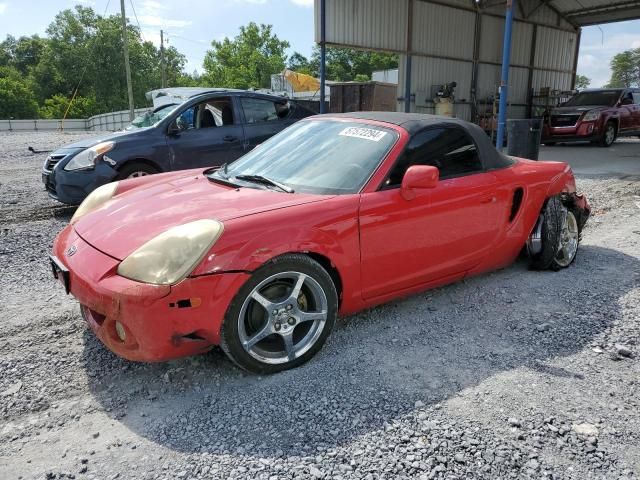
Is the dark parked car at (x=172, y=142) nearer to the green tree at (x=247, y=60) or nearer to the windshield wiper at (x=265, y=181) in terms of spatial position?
the windshield wiper at (x=265, y=181)

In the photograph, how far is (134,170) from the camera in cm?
639

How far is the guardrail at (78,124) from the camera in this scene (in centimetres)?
3653

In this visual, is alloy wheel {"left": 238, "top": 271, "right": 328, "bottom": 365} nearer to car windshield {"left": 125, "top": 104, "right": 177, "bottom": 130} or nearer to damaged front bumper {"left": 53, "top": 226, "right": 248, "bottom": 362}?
damaged front bumper {"left": 53, "top": 226, "right": 248, "bottom": 362}

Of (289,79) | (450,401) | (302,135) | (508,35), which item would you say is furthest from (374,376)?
(289,79)

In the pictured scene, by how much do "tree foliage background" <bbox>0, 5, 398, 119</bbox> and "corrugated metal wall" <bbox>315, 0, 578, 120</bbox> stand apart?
123 ft

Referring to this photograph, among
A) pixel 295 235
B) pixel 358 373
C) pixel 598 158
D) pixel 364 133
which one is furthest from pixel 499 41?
pixel 358 373

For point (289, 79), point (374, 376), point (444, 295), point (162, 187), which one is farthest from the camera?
point (289, 79)

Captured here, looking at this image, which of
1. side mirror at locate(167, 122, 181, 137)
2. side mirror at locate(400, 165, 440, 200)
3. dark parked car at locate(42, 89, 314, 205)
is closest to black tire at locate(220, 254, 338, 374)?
side mirror at locate(400, 165, 440, 200)

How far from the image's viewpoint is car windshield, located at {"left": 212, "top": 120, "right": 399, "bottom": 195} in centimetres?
308

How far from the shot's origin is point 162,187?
3.44 m

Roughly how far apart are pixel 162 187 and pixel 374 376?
1.92 meters

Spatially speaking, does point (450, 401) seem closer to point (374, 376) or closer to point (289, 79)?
point (374, 376)

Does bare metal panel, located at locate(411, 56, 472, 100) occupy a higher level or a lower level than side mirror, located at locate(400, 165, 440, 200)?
higher

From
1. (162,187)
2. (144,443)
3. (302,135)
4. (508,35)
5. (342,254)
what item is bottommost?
(144,443)
